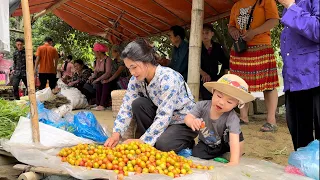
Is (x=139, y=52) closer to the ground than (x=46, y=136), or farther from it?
farther from it

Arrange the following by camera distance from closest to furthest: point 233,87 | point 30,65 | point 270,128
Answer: point 233,87, point 30,65, point 270,128

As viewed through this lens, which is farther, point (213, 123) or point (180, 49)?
point (180, 49)

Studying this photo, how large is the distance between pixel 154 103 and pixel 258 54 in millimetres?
1775

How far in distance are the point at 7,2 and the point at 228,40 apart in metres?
4.83

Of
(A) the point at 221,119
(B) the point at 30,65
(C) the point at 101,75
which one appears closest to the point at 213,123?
(A) the point at 221,119

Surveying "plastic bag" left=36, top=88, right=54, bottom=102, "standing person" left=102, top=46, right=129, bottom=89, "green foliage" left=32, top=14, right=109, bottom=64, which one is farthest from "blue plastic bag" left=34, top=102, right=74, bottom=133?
"green foliage" left=32, top=14, right=109, bottom=64

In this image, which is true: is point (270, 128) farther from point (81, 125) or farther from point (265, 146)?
point (81, 125)

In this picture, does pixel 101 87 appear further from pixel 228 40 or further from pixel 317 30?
pixel 317 30

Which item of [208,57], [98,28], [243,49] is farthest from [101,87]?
[243,49]

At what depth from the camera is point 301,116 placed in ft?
7.92

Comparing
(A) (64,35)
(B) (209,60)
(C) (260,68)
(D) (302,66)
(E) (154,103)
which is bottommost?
(E) (154,103)

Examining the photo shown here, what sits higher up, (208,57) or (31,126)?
(208,57)

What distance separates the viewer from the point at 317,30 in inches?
80.1

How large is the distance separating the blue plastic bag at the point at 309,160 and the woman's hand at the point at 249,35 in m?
2.22
